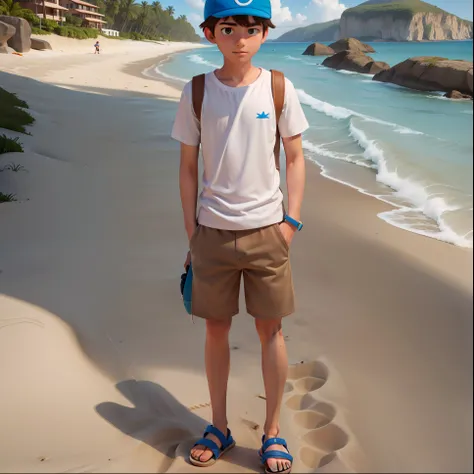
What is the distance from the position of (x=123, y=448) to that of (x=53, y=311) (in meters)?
1.13

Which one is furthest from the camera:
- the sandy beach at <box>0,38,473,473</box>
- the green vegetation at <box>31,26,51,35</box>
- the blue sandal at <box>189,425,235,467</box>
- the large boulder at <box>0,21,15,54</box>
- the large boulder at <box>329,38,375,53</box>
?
the large boulder at <box>329,38,375,53</box>

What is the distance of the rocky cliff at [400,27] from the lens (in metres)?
Answer: 57.0

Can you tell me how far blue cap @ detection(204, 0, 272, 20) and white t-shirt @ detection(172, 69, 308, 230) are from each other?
20cm

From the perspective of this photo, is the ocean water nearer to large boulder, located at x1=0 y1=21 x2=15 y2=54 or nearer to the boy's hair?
the boy's hair

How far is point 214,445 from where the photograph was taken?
2148 millimetres

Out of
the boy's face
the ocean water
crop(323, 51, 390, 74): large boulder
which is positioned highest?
crop(323, 51, 390, 74): large boulder

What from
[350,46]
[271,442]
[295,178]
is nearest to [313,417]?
[271,442]

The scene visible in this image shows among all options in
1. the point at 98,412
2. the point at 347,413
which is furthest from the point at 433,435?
the point at 98,412

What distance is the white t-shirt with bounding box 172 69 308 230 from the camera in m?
1.90

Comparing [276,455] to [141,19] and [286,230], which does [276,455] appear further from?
[141,19]

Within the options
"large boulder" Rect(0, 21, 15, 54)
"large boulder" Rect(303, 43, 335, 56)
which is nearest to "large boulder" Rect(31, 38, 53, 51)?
"large boulder" Rect(0, 21, 15, 54)

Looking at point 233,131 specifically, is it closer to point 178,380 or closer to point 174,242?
point 178,380

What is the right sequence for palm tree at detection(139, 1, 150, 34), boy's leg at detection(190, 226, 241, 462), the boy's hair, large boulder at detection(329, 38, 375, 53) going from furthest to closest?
palm tree at detection(139, 1, 150, 34)
large boulder at detection(329, 38, 375, 53)
boy's leg at detection(190, 226, 241, 462)
the boy's hair

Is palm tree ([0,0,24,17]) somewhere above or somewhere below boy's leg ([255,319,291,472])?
above
